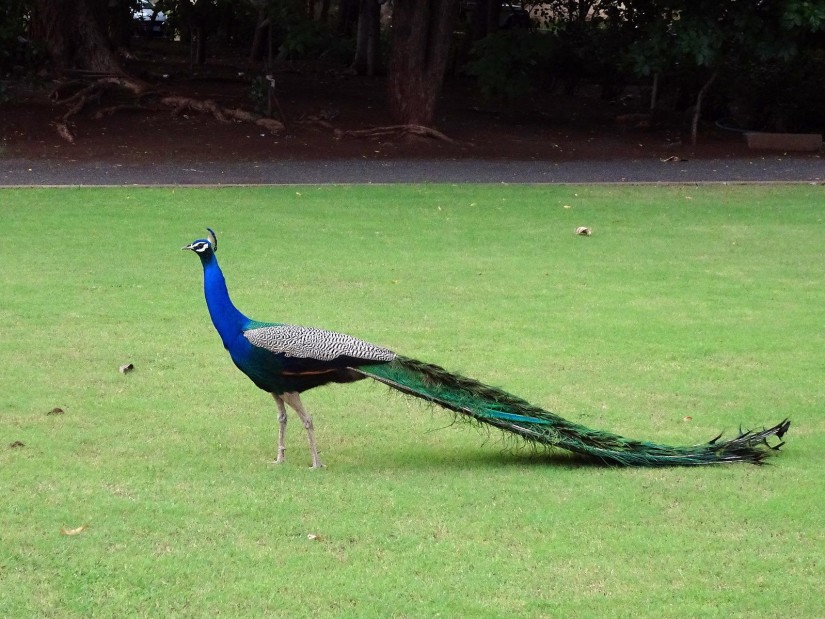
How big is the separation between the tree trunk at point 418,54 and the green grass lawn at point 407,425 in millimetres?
7813

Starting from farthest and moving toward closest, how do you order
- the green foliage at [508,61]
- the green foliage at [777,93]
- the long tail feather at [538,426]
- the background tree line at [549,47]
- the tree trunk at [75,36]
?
1. the green foliage at [777,93]
2. the green foliage at [508,61]
3. the tree trunk at [75,36]
4. the background tree line at [549,47]
5. the long tail feather at [538,426]

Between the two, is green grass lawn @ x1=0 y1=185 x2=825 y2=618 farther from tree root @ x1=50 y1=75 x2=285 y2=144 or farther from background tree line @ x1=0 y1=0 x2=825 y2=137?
tree root @ x1=50 y1=75 x2=285 y2=144

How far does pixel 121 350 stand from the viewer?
9.23 metres

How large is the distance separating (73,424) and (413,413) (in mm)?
2070

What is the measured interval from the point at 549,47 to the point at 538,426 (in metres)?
18.8

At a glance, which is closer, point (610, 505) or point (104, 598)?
point (104, 598)

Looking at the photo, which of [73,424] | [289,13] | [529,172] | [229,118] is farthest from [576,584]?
[289,13]

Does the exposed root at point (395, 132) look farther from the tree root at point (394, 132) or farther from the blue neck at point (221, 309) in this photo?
the blue neck at point (221, 309)

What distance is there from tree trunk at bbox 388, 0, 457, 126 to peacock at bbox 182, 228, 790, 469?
16.1m

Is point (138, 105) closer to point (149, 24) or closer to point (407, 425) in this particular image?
point (149, 24)

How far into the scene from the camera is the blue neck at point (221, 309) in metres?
6.53

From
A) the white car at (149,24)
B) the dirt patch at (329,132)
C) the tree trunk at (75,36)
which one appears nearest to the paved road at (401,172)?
the dirt patch at (329,132)

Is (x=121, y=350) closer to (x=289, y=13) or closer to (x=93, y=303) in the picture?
(x=93, y=303)

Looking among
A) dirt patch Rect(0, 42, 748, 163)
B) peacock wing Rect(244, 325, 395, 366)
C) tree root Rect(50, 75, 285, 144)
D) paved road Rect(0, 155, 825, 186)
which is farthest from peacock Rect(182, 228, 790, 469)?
tree root Rect(50, 75, 285, 144)
